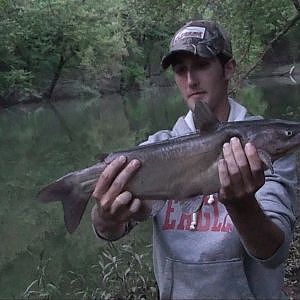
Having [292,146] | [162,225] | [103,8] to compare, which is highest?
[103,8]

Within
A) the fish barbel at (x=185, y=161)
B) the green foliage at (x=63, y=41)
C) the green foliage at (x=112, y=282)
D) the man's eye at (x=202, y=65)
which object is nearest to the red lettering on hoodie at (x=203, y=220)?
the fish barbel at (x=185, y=161)

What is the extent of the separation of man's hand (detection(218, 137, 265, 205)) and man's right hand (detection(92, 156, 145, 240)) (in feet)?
1.54

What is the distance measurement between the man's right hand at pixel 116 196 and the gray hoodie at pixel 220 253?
20cm

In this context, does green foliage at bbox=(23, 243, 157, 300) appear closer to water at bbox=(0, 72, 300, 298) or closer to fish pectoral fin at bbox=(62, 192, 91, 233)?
water at bbox=(0, 72, 300, 298)

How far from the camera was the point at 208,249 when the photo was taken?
267cm

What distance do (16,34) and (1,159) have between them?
26.6m

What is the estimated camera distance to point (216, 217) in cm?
275

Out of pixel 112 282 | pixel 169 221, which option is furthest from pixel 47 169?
pixel 169 221

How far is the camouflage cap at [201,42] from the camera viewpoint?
2873 mm

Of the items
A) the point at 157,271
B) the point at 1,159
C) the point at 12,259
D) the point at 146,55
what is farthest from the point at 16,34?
the point at 157,271

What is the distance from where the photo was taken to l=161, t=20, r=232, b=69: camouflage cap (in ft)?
9.43

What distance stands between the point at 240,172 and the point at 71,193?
3.09 ft

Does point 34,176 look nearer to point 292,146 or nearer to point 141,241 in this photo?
point 141,241

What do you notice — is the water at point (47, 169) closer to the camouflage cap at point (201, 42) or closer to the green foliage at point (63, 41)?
the camouflage cap at point (201, 42)
